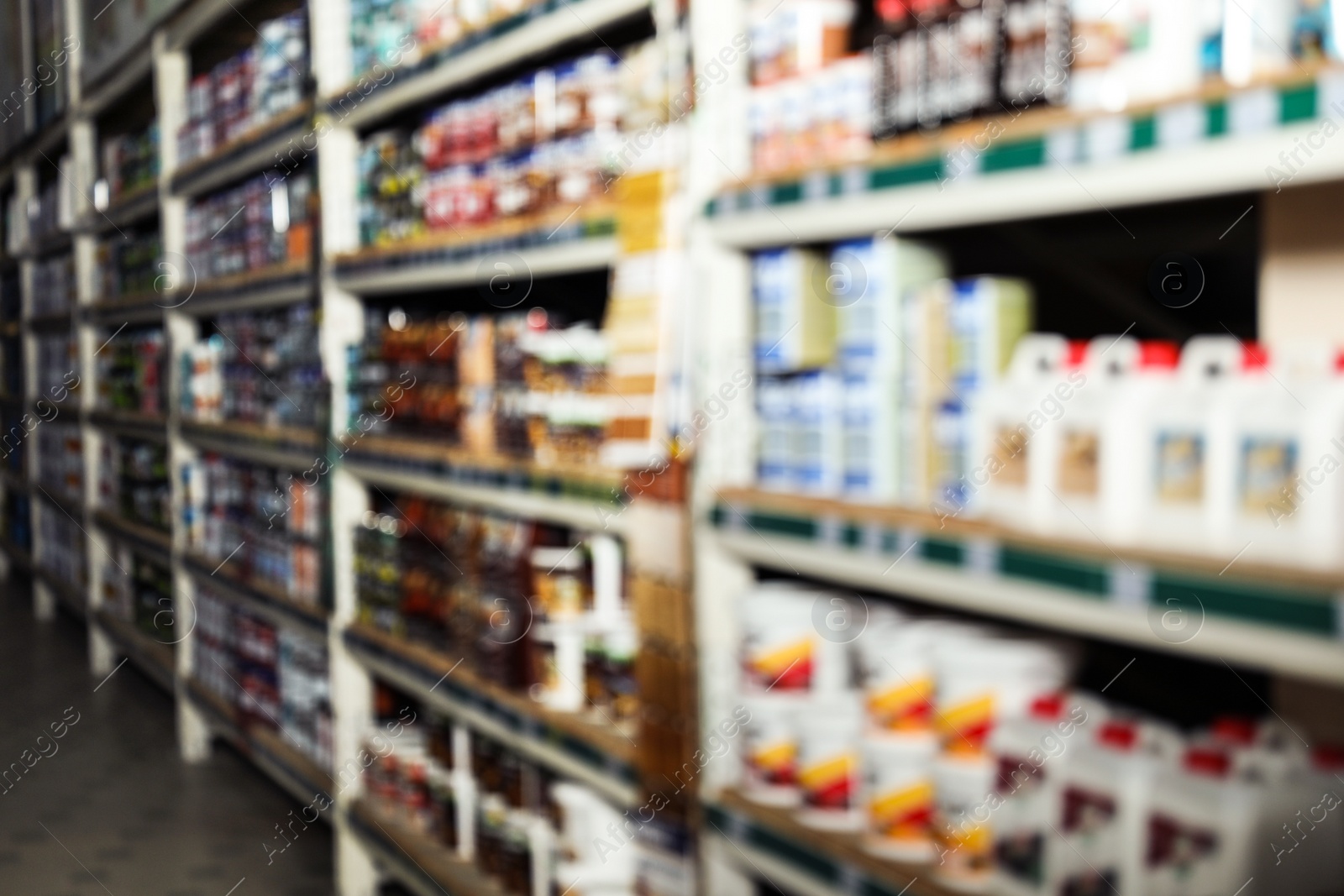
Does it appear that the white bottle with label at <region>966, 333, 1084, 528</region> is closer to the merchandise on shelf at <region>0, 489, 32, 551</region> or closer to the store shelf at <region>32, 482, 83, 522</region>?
the store shelf at <region>32, 482, 83, 522</region>

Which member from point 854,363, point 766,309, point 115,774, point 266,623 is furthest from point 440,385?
point 115,774

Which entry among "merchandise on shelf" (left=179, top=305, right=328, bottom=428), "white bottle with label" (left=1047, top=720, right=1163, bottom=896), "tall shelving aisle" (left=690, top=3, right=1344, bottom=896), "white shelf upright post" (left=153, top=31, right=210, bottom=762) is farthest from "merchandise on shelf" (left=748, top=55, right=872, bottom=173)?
"white shelf upright post" (left=153, top=31, right=210, bottom=762)

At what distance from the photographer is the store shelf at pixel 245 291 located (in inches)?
151

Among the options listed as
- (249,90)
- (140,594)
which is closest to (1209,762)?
(249,90)

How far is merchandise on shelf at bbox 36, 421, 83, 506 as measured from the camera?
6852 millimetres

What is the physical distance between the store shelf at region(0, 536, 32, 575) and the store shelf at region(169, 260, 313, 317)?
3903 mm

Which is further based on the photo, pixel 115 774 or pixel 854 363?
pixel 115 774

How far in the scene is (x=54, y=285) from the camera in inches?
285

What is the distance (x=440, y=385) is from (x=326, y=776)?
1379 millimetres

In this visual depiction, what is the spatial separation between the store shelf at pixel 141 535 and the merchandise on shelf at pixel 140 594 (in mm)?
113

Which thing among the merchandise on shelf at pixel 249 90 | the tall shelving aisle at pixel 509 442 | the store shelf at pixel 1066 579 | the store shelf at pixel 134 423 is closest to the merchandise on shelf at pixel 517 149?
the tall shelving aisle at pixel 509 442

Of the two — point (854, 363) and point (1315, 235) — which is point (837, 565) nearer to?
point (854, 363)

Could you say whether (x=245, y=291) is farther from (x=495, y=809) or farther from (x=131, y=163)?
(x=495, y=809)

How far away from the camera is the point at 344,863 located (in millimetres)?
3615
